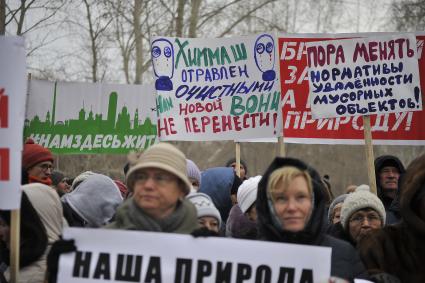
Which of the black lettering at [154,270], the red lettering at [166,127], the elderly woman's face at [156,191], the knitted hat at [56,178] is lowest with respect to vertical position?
the black lettering at [154,270]

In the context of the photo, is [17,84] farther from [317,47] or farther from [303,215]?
[317,47]

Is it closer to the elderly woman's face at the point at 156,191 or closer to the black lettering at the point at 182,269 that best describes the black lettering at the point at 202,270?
the black lettering at the point at 182,269

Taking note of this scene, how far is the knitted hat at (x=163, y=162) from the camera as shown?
11.8ft

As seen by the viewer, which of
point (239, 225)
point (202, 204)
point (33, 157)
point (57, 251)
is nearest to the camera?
point (57, 251)

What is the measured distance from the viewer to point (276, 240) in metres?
3.71

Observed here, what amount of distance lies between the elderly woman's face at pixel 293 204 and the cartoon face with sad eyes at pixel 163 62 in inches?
162

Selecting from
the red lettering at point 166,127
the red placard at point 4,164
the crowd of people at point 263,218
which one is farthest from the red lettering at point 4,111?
the red lettering at point 166,127

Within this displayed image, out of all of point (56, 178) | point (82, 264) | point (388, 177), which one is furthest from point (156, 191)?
point (56, 178)

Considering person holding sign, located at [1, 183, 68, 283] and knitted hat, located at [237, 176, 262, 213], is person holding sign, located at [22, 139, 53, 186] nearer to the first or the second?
person holding sign, located at [1, 183, 68, 283]

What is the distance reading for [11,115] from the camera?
3592mm

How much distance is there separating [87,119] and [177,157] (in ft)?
20.7

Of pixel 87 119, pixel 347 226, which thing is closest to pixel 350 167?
pixel 87 119

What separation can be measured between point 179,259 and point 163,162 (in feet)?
1.45

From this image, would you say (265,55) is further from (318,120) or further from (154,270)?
(154,270)
